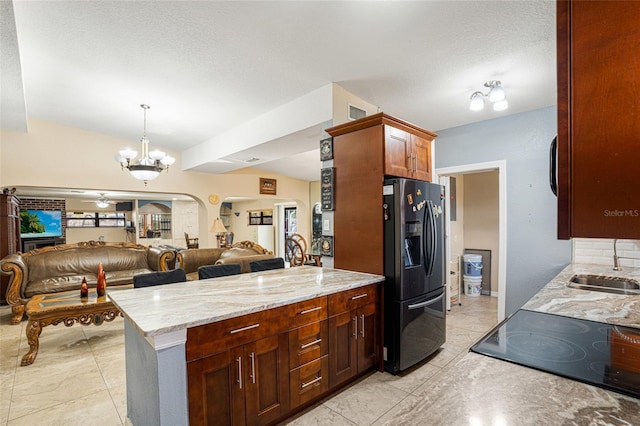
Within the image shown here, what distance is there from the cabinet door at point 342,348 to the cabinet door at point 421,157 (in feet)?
4.93

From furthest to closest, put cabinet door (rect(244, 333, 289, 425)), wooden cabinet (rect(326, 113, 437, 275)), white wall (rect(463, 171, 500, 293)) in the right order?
white wall (rect(463, 171, 500, 293))
wooden cabinet (rect(326, 113, 437, 275))
cabinet door (rect(244, 333, 289, 425))

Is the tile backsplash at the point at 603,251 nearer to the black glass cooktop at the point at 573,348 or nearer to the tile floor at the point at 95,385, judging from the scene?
the tile floor at the point at 95,385

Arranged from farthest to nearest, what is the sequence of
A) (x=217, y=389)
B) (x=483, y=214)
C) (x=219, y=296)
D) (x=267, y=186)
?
(x=267, y=186) → (x=483, y=214) → (x=219, y=296) → (x=217, y=389)

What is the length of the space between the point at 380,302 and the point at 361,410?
31.9 inches

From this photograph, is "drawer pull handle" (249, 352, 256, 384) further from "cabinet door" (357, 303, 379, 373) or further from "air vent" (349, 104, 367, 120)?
"air vent" (349, 104, 367, 120)

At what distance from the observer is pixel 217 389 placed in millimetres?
1545

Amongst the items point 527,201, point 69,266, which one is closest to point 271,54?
Result: point 527,201

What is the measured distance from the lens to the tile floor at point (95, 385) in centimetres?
206

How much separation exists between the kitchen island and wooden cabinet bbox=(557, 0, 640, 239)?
60.0 inches

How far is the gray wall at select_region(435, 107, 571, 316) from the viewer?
3.34m

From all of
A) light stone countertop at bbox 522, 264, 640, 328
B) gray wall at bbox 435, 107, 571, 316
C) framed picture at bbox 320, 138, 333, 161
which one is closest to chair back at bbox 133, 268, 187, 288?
framed picture at bbox 320, 138, 333, 161

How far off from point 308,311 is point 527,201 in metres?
3.00

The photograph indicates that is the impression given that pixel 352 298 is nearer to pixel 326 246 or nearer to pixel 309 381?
pixel 309 381

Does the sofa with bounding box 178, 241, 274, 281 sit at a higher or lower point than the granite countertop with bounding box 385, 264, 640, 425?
lower
